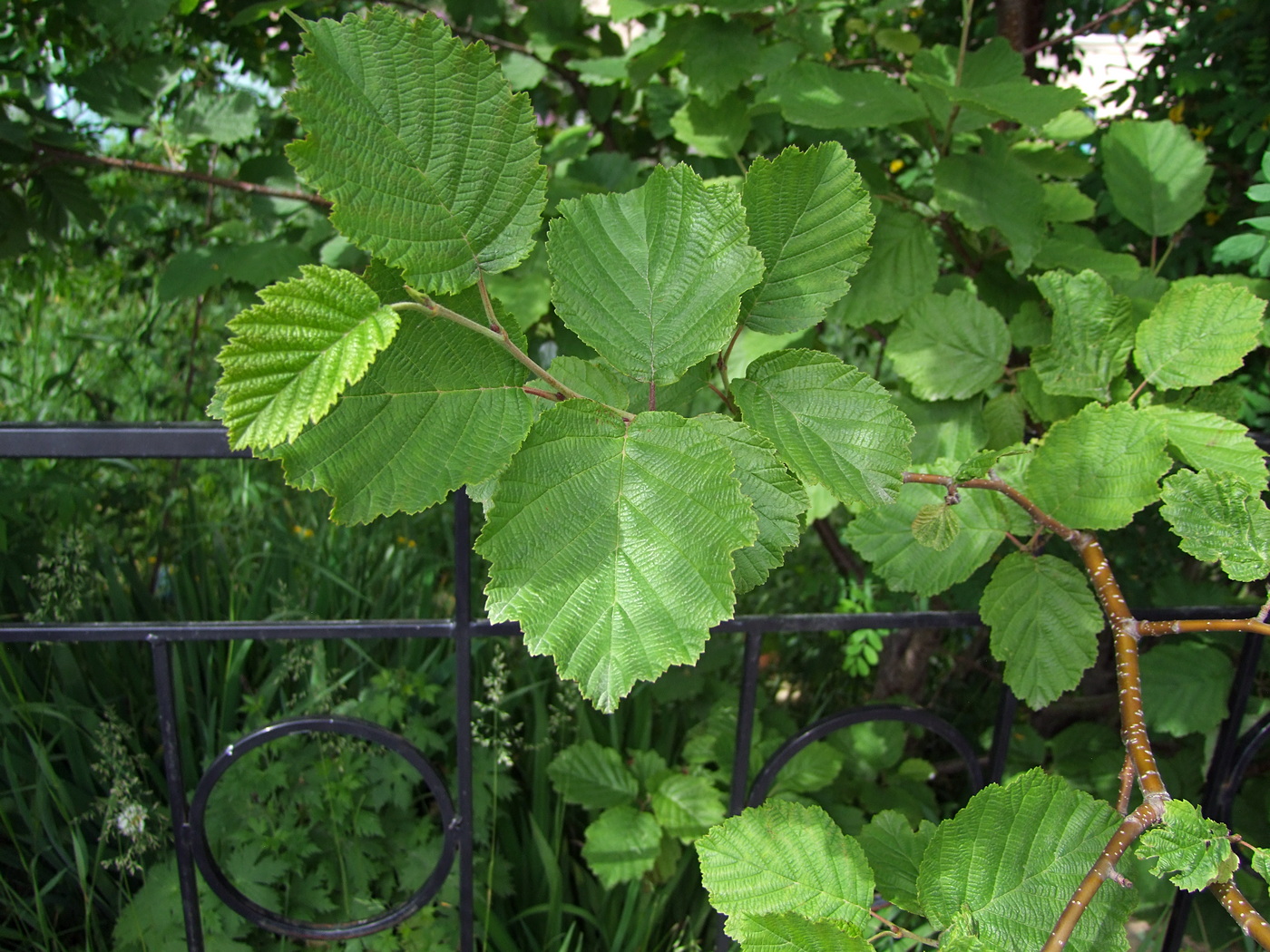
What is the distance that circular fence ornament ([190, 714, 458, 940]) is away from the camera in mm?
1051

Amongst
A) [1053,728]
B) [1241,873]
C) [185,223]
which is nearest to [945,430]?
[1241,873]

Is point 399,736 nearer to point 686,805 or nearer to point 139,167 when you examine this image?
point 686,805

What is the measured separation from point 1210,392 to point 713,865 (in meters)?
0.86

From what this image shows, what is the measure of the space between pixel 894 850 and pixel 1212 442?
525mm

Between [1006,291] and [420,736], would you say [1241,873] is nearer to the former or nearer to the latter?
[1006,291]

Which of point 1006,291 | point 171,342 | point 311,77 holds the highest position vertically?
point 311,77

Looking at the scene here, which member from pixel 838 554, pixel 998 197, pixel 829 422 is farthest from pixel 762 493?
pixel 838 554

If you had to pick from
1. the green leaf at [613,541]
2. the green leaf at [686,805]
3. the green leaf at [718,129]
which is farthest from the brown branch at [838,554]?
the green leaf at [613,541]

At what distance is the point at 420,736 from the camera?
70.5 inches

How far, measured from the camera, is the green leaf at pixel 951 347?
3.91ft

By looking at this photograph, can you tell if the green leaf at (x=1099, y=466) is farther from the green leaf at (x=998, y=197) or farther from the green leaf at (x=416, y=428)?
the green leaf at (x=416, y=428)

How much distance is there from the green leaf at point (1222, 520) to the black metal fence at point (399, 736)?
356 millimetres

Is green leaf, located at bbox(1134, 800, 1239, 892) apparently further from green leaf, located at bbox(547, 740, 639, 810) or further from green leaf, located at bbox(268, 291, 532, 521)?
green leaf, located at bbox(547, 740, 639, 810)

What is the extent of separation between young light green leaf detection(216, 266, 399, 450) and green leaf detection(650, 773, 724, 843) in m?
1.24
